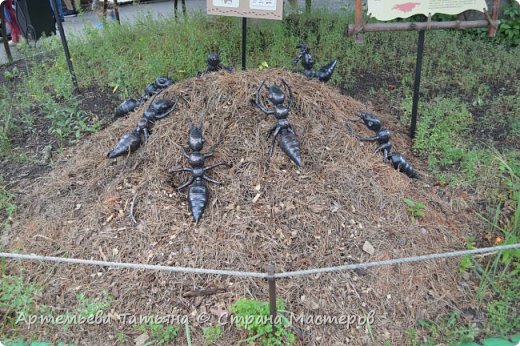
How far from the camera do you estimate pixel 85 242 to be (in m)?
2.99

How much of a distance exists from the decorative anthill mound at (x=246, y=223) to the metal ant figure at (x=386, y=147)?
0.08 meters

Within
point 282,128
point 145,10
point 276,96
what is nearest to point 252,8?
point 276,96

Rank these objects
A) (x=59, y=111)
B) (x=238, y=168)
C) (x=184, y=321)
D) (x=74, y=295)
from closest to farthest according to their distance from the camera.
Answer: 1. (x=184, y=321)
2. (x=74, y=295)
3. (x=238, y=168)
4. (x=59, y=111)

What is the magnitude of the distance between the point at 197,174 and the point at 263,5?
6.95 feet

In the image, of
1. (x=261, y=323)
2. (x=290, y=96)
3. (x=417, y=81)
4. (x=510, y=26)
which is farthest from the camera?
(x=510, y=26)

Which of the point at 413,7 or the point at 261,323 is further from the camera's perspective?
the point at 413,7

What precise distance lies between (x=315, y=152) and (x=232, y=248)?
1081 millimetres

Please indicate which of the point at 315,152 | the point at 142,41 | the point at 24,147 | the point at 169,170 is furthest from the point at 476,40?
the point at 24,147

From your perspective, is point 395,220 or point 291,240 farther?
point 395,220

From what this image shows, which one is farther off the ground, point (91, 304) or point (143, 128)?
point (143, 128)

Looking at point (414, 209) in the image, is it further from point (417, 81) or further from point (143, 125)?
point (143, 125)

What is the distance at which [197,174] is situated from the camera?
3.06 m

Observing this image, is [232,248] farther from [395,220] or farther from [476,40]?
[476,40]

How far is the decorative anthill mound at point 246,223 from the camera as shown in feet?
8.78
